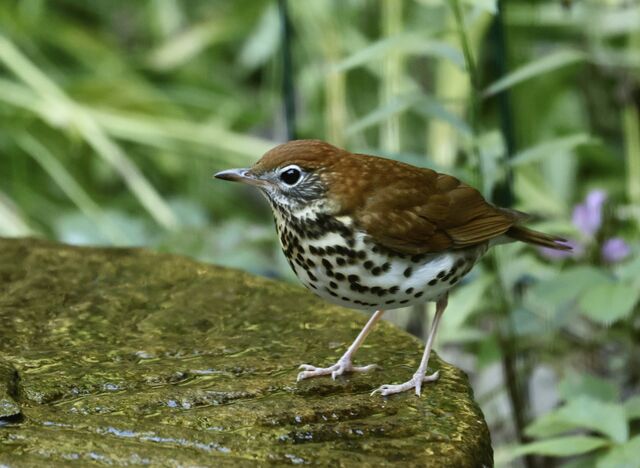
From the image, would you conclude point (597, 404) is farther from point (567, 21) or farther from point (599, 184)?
point (567, 21)

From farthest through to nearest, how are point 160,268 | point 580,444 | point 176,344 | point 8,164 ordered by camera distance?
point 8,164 < point 160,268 < point 580,444 < point 176,344

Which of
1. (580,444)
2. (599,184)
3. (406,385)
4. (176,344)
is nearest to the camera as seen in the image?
(406,385)

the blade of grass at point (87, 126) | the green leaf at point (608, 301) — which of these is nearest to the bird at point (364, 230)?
the green leaf at point (608, 301)

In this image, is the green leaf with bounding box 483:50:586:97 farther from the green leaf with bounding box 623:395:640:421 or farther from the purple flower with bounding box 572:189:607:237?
the green leaf with bounding box 623:395:640:421

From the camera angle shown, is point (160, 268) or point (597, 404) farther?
point (160, 268)

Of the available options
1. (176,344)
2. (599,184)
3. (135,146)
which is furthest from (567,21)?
(176,344)

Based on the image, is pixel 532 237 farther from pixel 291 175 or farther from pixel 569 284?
pixel 291 175

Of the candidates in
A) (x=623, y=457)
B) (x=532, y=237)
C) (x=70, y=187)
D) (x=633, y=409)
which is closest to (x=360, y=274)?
(x=532, y=237)

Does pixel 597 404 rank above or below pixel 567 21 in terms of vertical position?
below

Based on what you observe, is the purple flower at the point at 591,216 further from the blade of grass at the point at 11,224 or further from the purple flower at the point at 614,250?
the blade of grass at the point at 11,224

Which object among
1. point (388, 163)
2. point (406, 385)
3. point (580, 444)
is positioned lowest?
point (580, 444)
